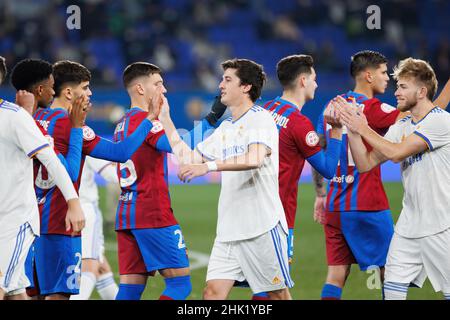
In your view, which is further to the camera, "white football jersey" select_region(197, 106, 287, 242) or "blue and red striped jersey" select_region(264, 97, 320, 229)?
"blue and red striped jersey" select_region(264, 97, 320, 229)

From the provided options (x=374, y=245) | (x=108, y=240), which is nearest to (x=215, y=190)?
(x=108, y=240)

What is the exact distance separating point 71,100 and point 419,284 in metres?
3.03

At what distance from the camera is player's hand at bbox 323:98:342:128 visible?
6078 millimetres

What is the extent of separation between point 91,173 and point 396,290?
3.57m

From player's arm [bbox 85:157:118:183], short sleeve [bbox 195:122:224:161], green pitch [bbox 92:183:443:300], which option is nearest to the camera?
short sleeve [bbox 195:122:224:161]

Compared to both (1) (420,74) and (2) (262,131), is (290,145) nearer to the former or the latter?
(2) (262,131)

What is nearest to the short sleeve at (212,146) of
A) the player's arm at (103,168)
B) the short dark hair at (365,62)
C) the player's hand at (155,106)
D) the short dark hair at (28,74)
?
the player's hand at (155,106)

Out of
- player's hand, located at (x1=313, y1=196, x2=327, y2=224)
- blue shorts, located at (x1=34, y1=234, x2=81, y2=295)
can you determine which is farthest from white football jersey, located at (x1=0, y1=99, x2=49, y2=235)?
player's hand, located at (x1=313, y1=196, x2=327, y2=224)

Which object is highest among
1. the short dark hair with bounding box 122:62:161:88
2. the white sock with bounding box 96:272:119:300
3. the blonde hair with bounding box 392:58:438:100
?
the short dark hair with bounding box 122:62:161:88

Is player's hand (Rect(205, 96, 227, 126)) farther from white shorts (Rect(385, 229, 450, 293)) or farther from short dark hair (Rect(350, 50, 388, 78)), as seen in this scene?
white shorts (Rect(385, 229, 450, 293))

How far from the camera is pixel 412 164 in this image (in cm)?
587

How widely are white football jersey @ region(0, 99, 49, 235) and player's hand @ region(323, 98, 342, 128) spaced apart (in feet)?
7.31

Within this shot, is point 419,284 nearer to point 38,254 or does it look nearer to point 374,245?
point 374,245
